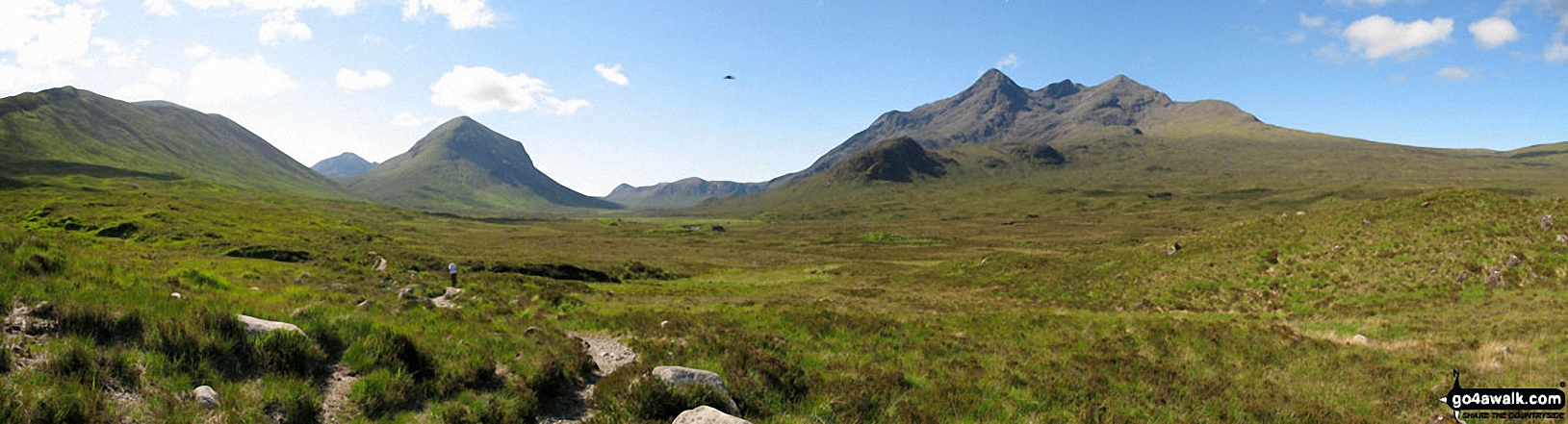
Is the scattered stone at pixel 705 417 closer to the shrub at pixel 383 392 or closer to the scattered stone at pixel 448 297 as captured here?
the shrub at pixel 383 392

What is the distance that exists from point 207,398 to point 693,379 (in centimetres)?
629

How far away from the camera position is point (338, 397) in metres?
8.30

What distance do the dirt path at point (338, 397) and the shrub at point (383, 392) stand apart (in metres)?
0.12

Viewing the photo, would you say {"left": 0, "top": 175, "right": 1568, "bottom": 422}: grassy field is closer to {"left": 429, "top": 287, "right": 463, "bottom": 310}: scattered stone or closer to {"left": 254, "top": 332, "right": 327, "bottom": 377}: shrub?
{"left": 254, "top": 332, "right": 327, "bottom": 377}: shrub

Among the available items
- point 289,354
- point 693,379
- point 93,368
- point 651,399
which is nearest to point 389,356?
point 289,354

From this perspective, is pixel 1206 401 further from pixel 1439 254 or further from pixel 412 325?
pixel 1439 254

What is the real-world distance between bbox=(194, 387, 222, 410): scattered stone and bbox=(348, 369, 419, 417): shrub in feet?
4.62

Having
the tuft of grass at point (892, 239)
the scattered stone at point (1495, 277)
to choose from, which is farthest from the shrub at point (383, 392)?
the tuft of grass at point (892, 239)

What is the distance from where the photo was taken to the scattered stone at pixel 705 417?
8.25 metres

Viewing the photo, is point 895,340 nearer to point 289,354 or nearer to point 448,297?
point 289,354

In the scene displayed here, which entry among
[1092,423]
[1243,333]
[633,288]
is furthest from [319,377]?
[633,288]

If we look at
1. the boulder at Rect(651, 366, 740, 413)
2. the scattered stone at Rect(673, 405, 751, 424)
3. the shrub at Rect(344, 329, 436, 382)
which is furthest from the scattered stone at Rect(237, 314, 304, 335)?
the scattered stone at Rect(673, 405, 751, 424)

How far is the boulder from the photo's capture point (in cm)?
966

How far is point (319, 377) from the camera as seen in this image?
29.0 ft
